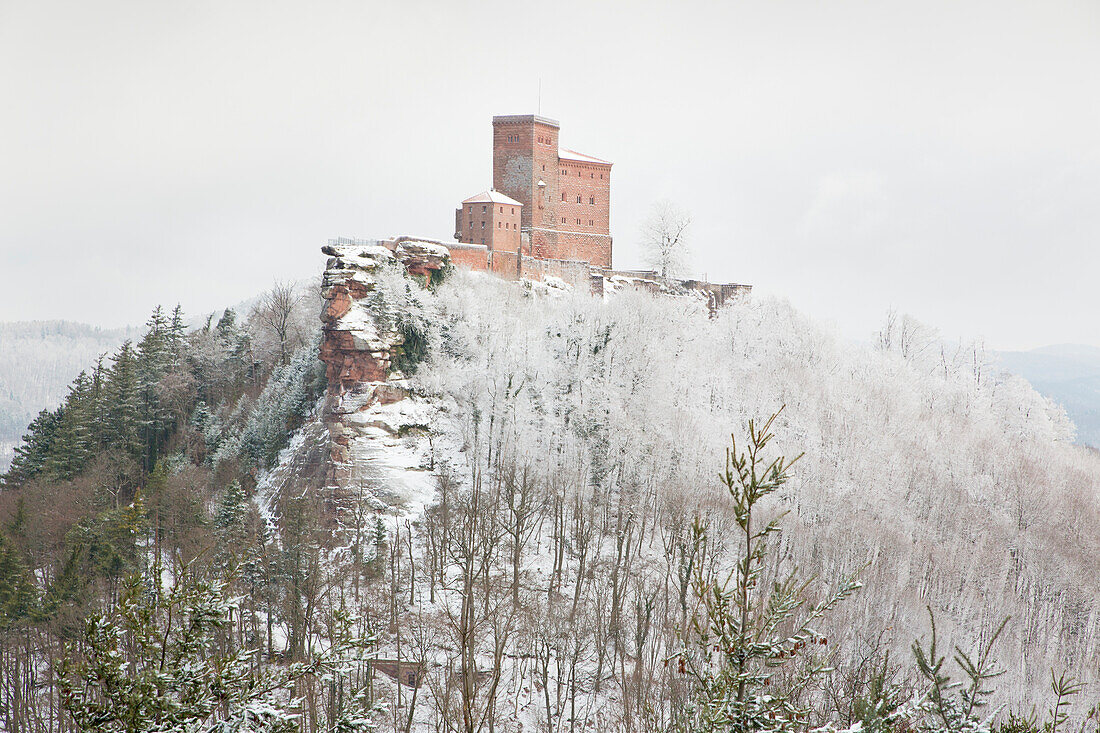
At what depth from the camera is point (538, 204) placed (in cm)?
5991

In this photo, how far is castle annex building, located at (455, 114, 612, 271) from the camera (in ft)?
184

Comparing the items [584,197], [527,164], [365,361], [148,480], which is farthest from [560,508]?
[584,197]

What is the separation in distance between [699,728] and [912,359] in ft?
202

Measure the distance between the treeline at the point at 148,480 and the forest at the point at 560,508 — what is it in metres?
0.20

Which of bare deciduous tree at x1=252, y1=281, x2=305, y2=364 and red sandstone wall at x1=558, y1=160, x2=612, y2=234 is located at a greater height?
red sandstone wall at x1=558, y1=160, x2=612, y2=234

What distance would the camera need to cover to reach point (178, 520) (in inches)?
1406

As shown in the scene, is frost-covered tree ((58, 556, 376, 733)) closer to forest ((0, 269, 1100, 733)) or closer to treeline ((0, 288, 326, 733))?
treeline ((0, 288, 326, 733))

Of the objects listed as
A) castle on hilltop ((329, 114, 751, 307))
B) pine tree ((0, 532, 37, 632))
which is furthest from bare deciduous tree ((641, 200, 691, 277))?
pine tree ((0, 532, 37, 632))

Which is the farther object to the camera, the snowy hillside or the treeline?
the snowy hillside

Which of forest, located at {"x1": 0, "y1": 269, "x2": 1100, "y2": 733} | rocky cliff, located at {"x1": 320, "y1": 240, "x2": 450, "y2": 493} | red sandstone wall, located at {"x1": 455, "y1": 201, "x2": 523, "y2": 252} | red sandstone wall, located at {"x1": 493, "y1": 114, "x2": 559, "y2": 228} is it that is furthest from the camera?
red sandstone wall, located at {"x1": 493, "y1": 114, "x2": 559, "y2": 228}

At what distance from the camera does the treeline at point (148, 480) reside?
94.5 feet

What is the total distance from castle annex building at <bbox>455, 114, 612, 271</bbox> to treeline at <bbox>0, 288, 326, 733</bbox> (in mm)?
14496

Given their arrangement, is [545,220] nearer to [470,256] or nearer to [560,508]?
[470,256]

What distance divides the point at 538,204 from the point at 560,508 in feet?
93.2
